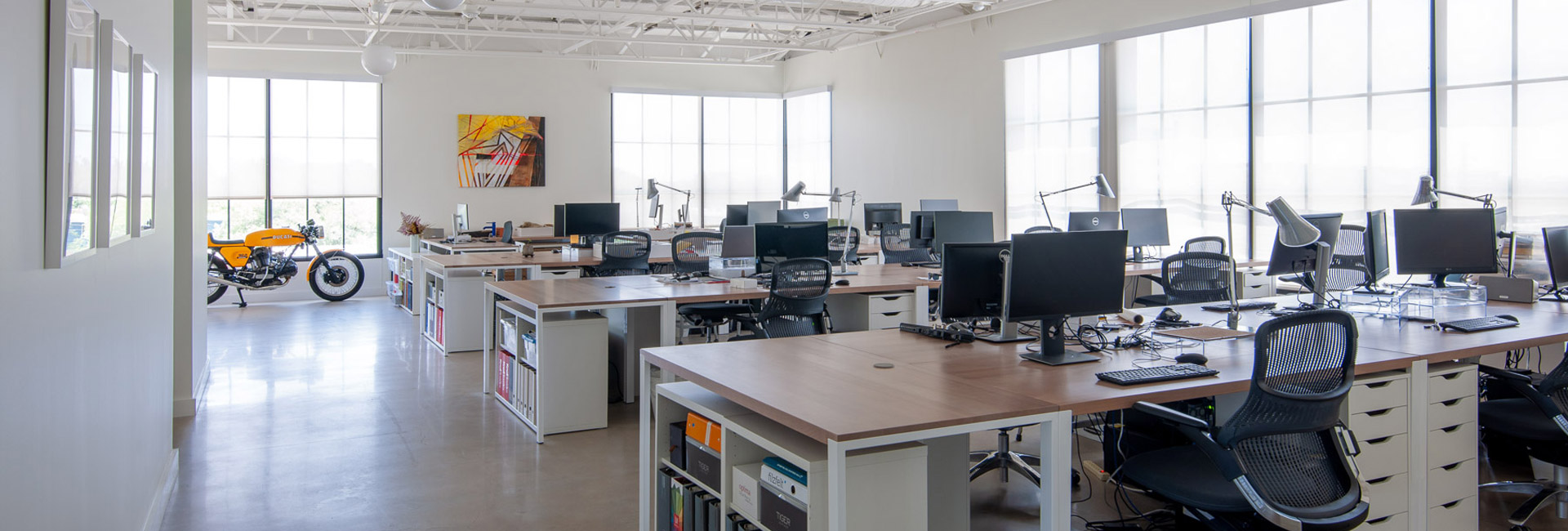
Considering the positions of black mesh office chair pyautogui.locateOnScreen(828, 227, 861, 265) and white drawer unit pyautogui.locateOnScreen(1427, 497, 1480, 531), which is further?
black mesh office chair pyautogui.locateOnScreen(828, 227, 861, 265)

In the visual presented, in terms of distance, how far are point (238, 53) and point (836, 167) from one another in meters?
7.56

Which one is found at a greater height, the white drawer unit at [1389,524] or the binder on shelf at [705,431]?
the binder on shelf at [705,431]

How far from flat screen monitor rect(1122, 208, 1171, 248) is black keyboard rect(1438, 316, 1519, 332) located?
13.9 ft

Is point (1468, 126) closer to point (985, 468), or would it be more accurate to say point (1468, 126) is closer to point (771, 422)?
point (985, 468)

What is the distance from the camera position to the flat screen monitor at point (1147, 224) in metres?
8.37

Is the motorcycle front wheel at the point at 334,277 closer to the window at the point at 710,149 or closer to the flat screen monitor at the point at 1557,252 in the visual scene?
the window at the point at 710,149

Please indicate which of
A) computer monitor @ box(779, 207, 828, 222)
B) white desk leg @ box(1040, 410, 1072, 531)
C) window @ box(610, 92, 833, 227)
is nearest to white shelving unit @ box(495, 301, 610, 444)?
white desk leg @ box(1040, 410, 1072, 531)

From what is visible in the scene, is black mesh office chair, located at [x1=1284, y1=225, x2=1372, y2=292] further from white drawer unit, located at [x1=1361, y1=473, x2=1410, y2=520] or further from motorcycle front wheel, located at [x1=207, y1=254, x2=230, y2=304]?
motorcycle front wheel, located at [x1=207, y1=254, x2=230, y2=304]

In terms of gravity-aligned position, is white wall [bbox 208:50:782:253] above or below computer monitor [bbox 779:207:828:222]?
above

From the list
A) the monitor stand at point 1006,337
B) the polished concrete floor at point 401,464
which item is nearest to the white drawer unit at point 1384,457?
the polished concrete floor at point 401,464

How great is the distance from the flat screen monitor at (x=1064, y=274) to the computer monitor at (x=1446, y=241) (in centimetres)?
244

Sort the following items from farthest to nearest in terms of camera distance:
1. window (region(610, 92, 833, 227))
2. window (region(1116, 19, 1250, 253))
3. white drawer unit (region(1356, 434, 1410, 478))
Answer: window (region(610, 92, 833, 227))
window (region(1116, 19, 1250, 253))
white drawer unit (region(1356, 434, 1410, 478))

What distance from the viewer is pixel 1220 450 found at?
2.67m

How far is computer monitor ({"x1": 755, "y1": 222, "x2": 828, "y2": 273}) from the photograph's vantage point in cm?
647
